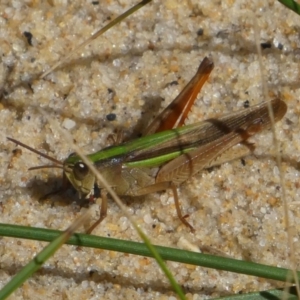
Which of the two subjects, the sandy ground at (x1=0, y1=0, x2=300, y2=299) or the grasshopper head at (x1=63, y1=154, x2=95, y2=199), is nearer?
the grasshopper head at (x1=63, y1=154, x2=95, y2=199)

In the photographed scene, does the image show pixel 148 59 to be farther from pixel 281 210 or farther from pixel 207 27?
pixel 281 210


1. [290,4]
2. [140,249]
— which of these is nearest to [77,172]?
[140,249]

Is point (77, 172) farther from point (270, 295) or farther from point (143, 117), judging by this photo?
point (270, 295)

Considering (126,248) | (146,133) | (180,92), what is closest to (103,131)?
(146,133)

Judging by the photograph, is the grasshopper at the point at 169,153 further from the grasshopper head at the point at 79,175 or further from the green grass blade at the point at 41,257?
the green grass blade at the point at 41,257

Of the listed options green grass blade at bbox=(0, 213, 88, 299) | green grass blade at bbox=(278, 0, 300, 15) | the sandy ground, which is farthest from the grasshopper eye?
green grass blade at bbox=(278, 0, 300, 15)

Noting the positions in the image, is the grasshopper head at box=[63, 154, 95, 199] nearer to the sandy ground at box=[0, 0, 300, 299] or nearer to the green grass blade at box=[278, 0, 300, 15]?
the sandy ground at box=[0, 0, 300, 299]

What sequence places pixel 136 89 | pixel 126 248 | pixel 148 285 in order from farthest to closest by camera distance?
pixel 136 89
pixel 148 285
pixel 126 248

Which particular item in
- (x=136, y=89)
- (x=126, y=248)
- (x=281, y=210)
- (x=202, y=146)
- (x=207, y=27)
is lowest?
(x=126, y=248)
